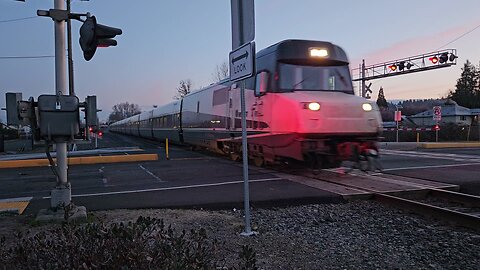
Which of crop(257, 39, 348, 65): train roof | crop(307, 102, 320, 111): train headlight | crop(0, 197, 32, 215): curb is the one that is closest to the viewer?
crop(0, 197, 32, 215): curb

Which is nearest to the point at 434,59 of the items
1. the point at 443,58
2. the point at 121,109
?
the point at 443,58

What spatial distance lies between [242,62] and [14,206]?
215 inches

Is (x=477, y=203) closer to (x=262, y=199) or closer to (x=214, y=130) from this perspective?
(x=262, y=199)

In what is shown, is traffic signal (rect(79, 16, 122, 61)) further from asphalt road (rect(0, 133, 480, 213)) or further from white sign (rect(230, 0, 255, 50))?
asphalt road (rect(0, 133, 480, 213))

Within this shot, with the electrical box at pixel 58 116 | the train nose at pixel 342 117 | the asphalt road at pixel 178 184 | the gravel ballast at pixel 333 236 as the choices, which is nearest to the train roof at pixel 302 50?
the train nose at pixel 342 117

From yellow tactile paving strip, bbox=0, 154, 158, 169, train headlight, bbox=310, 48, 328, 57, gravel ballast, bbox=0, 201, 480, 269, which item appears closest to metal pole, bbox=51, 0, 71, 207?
gravel ballast, bbox=0, 201, 480, 269

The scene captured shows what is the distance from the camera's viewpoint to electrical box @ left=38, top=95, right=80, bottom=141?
19.7 ft

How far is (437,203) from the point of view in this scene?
8.32m

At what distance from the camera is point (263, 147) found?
466 inches

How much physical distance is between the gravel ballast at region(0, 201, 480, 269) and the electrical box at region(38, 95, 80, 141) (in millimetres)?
1398

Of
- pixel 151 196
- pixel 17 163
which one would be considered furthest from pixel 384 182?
pixel 17 163

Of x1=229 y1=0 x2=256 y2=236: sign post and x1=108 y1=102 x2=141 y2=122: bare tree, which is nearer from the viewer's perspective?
x1=229 y1=0 x2=256 y2=236: sign post

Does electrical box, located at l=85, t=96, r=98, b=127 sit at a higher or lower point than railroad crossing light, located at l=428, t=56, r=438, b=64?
lower

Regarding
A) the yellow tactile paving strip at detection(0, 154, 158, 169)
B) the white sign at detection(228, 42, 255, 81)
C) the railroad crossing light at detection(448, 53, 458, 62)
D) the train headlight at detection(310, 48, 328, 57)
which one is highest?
the railroad crossing light at detection(448, 53, 458, 62)
